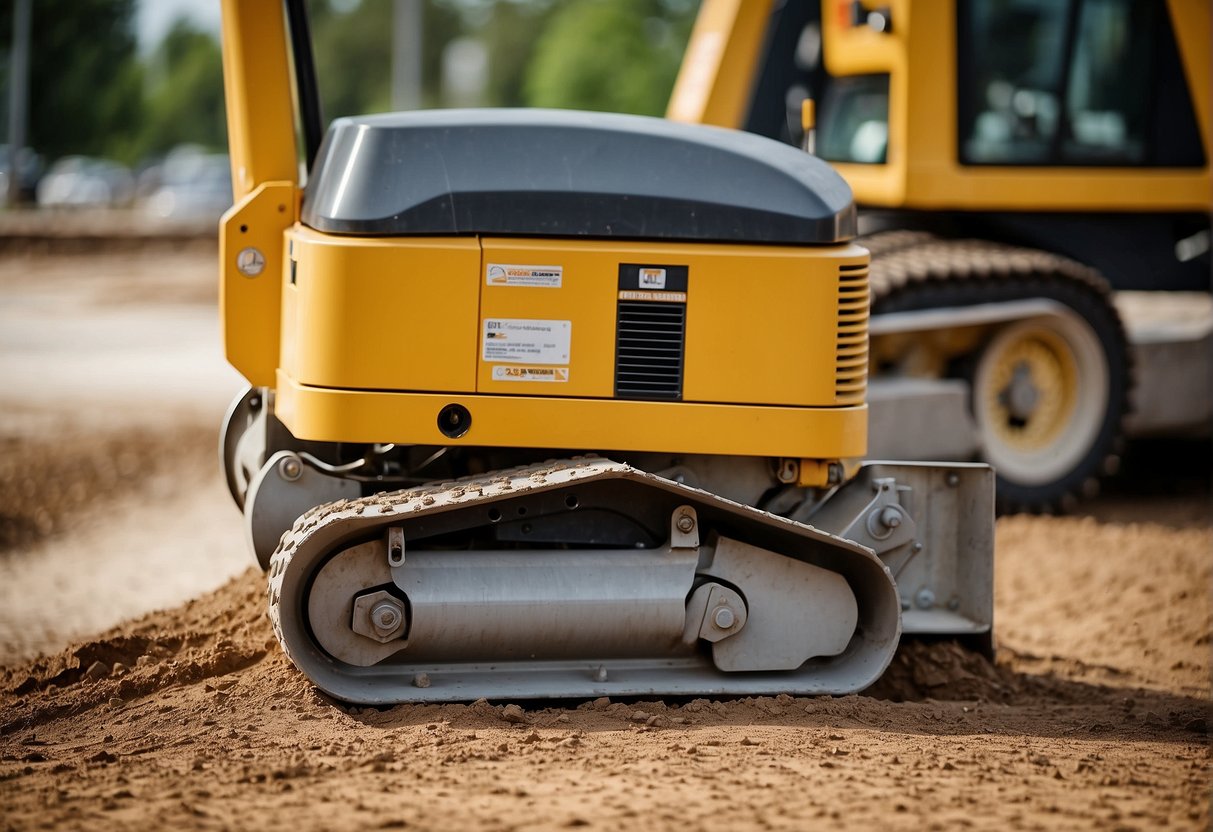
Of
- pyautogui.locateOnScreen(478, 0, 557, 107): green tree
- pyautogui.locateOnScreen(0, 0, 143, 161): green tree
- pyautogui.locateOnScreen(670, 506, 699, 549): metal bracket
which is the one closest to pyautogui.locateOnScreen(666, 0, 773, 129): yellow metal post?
pyautogui.locateOnScreen(670, 506, 699, 549): metal bracket

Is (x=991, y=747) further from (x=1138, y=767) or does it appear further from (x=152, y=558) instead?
(x=152, y=558)

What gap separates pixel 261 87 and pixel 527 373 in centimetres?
132

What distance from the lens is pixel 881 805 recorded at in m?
3.53

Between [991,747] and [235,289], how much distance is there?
2.61 m

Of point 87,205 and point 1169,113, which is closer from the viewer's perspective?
point 1169,113

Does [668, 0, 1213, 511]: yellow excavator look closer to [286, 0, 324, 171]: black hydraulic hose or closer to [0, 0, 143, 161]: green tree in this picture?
[286, 0, 324, 171]: black hydraulic hose

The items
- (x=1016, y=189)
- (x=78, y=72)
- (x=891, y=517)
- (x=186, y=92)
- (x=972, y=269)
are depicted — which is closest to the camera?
(x=891, y=517)

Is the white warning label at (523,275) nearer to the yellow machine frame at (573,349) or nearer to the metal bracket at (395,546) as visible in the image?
the yellow machine frame at (573,349)

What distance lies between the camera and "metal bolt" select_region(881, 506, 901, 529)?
15.5 ft

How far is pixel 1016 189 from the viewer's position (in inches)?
298

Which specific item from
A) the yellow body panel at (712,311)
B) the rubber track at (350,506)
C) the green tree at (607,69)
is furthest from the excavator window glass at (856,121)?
the green tree at (607,69)

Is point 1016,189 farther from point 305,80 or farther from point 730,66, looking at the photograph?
point 305,80

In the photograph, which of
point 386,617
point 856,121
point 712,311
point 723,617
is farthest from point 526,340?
point 856,121

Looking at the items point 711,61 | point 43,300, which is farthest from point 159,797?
point 43,300
